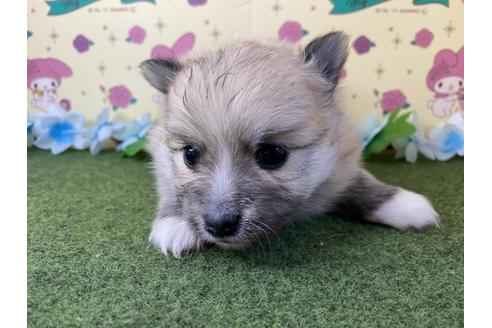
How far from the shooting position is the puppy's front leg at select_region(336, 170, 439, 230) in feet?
7.37

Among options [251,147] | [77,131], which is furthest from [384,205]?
[77,131]

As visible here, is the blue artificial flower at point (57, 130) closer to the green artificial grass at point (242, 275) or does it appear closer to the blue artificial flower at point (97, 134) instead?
the blue artificial flower at point (97, 134)

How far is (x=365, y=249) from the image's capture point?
6.57 ft

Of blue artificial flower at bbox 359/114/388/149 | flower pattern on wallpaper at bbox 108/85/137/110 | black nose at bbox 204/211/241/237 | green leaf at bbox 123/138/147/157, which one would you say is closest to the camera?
black nose at bbox 204/211/241/237

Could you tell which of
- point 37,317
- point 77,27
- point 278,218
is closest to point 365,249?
point 278,218

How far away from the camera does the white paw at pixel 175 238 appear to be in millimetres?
1951

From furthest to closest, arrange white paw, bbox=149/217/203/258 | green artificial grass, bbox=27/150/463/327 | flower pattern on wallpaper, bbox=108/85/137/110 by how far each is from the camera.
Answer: flower pattern on wallpaper, bbox=108/85/137/110 < white paw, bbox=149/217/203/258 < green artificial grass, bbox=27/150/463/327

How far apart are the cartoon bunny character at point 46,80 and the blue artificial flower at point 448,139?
3107mm

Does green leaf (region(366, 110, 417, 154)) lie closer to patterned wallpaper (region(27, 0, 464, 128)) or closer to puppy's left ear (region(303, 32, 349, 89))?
patterned wallpaper (region(27, 0, 464, 128))

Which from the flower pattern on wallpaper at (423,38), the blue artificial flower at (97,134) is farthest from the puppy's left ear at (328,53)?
the blue artificial flower at (97,134)

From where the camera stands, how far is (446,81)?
3.54 metres

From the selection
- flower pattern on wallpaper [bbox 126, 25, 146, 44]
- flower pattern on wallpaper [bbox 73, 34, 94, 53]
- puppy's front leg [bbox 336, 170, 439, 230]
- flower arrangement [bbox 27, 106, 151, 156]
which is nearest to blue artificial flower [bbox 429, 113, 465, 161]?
puppy's front leg [bbox 336, 170, 439, 230]

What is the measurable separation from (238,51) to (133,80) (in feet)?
6.07

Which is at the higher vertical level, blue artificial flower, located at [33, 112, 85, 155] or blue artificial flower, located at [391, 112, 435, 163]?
blue artificial flower, located at [391, 112, 435, 163]
